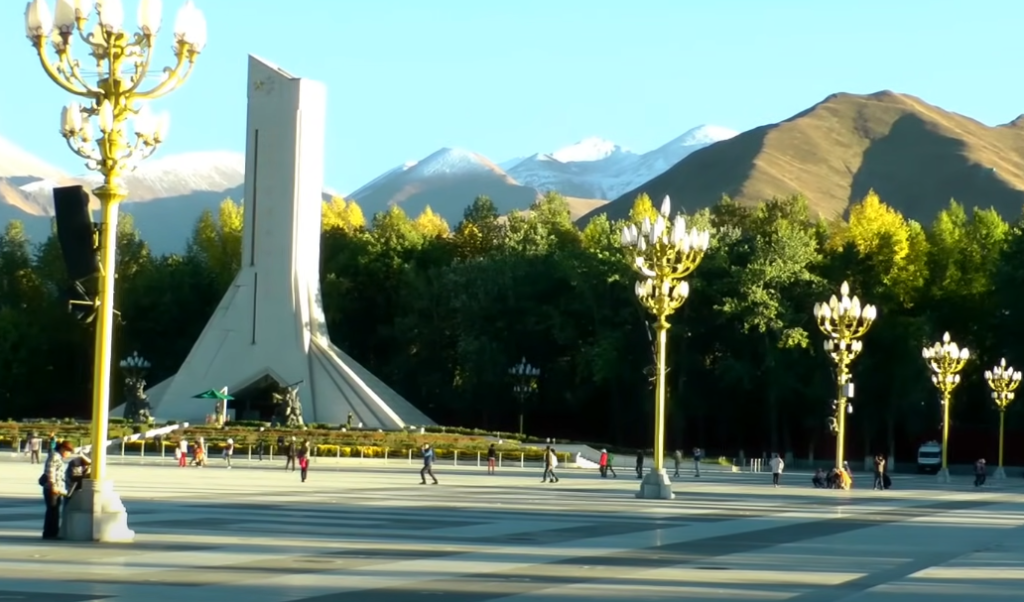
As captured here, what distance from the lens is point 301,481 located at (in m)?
35.4

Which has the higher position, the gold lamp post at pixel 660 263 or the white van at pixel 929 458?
the gold lamp post at pixel 660 263

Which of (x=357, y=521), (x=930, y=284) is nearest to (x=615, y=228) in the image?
(x=930, y=284)

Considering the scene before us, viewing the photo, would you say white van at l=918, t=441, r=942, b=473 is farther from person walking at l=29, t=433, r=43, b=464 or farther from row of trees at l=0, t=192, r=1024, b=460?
person walking at l=29, t=433, r=43, b=464

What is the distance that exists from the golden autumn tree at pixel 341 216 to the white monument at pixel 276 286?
64.4 ft

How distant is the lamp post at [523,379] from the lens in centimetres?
6456

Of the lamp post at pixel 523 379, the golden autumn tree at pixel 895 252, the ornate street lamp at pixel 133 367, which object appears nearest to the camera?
the lamp post at pixel 523 379

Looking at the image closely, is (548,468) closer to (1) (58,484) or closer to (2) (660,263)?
(2) (660,263)

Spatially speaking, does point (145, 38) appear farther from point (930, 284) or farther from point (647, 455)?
point (930, 284)

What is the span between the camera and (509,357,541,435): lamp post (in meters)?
64.6

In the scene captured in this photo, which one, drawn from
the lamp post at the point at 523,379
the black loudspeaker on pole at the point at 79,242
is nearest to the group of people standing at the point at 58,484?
the black loudspeaker on pole at the point at 79,242

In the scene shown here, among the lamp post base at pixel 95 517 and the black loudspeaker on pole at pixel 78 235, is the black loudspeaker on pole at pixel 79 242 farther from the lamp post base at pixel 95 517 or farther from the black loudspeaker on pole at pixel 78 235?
the lamp post base at pixel 95 517

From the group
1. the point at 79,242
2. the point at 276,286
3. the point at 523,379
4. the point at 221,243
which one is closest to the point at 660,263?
the point at 79,242

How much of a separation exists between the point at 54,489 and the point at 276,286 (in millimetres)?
49385

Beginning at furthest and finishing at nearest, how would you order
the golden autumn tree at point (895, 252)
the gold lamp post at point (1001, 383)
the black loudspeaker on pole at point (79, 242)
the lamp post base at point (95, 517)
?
the golden autumn tree at point (895, 252) < the gold lamp post at point (1001, 383) < the black loudspeaker on pole at point (79, 242) < the lamp post base at point (95, 517)
